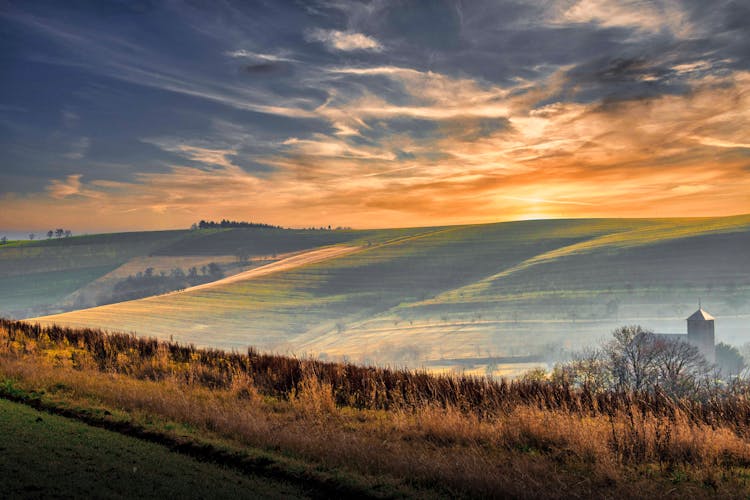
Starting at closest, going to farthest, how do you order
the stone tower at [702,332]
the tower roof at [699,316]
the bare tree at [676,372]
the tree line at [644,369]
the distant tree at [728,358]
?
the bare tree at [676,372] < the tree line at [644,369] < the distant tree at [728,358] < the tower roof at [699,316] < the stone tower at [702,332]

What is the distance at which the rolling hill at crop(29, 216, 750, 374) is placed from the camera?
160500mm

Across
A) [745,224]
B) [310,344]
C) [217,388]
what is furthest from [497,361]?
[217,388]

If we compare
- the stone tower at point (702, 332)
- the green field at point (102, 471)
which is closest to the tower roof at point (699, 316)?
the stone tower at point (702, 332)

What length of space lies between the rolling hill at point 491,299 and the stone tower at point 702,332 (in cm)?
890

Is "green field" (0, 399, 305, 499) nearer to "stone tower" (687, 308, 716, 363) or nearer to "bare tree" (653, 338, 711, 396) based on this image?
"bare tree" (653, 338, 711, 396)

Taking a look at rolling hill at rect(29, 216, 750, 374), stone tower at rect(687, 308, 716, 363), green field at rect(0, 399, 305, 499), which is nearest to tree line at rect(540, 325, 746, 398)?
green field at rect(0, 399, 305, 499)

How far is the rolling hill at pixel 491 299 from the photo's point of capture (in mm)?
160500

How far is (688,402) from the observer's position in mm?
14016

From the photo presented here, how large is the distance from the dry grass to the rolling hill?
134m

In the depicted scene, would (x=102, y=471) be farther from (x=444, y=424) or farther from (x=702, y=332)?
(x=702, y=332)

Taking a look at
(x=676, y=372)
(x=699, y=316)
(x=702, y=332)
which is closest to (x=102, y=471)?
(x=676, y=372)

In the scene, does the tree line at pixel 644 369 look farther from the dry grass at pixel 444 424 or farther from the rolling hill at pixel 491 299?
the rolling hill at pixel 491 299

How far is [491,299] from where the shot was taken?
17325 centimetres

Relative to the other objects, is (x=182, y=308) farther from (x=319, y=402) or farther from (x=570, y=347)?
(x=319, y=402)
